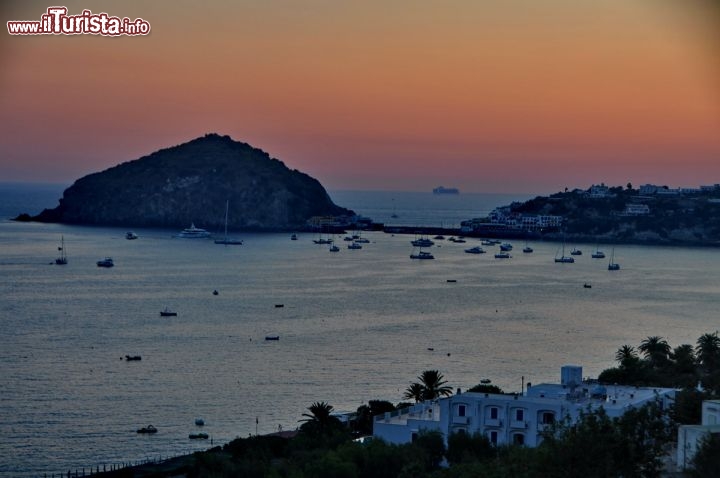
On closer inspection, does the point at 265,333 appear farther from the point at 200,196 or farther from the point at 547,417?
the point at 200,196

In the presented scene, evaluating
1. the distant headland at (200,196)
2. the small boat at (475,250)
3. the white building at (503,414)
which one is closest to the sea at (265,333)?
the white building at (503,414)

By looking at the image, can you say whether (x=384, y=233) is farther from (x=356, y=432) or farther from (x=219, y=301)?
(x=356, y=432)

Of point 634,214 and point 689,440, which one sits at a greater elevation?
point 634,214

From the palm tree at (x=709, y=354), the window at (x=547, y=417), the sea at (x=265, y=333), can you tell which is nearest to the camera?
the window at (x=547, y=417)

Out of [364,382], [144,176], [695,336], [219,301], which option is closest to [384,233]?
[144,176]

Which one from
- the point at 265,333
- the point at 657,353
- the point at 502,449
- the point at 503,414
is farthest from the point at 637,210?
the point at 502,449

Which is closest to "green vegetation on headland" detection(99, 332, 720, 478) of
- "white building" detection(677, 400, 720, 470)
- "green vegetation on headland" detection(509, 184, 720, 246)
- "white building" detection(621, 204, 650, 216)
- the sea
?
"white building" detection(677, 400, 720, 470)

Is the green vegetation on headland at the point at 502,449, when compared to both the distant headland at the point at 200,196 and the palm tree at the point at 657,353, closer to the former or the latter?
the palm tree at the point at 657,353
